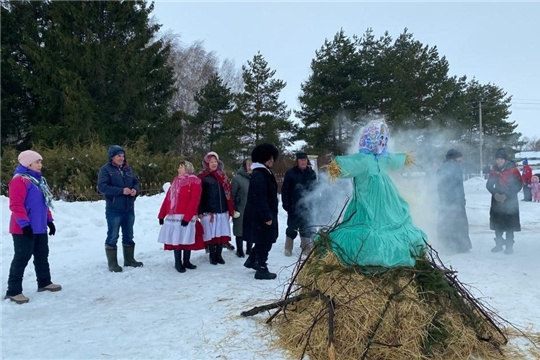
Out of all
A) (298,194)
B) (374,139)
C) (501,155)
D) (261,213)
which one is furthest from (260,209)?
(501,155)

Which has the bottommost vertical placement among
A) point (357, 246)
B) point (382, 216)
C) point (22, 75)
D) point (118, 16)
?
point (357, 246)

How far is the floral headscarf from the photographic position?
4.05 m

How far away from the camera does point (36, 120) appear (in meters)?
21.2

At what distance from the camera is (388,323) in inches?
126

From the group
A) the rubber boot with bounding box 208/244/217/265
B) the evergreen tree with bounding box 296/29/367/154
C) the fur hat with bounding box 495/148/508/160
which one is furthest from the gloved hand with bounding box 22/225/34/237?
the evergreen tree with bounding box 296/29/367/154

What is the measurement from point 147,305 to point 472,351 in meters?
3.19

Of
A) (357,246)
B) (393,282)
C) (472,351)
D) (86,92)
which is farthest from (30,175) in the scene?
(86,92)

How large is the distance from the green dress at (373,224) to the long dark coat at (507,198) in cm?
421

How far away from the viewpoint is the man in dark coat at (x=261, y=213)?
18.1ft

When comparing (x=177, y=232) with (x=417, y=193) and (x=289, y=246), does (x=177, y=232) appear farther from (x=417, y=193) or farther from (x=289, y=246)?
(x=417, y=193)

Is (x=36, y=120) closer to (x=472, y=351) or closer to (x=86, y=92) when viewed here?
(x=86, y=92)

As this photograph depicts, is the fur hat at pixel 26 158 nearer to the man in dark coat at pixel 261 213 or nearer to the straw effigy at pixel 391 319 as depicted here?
the man in dark coat at pixel 261 213

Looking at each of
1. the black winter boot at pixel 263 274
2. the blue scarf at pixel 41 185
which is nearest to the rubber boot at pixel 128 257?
the blue scarf at pixel 41 185

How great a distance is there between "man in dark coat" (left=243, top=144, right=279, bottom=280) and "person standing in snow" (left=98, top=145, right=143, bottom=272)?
1.82 metres
